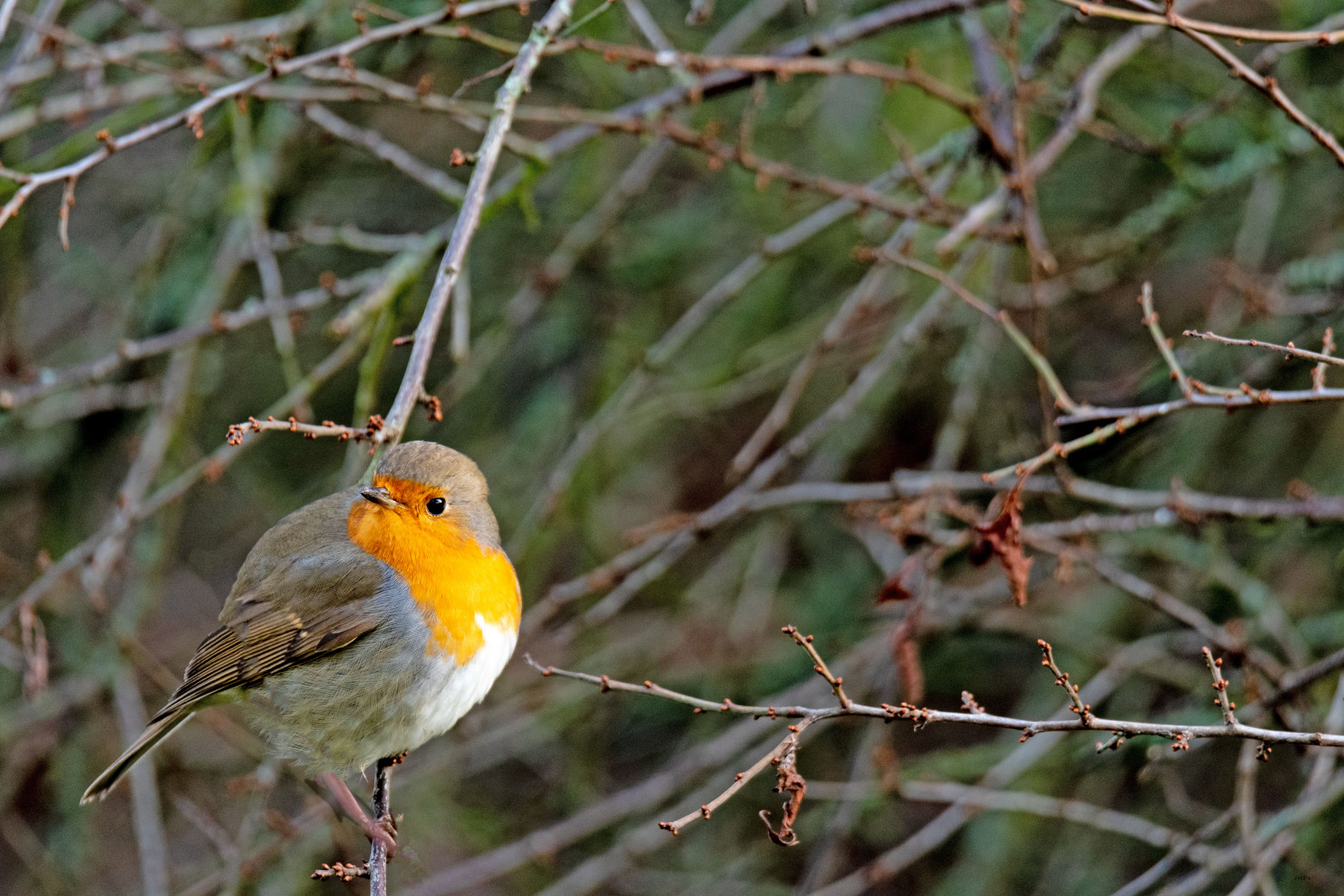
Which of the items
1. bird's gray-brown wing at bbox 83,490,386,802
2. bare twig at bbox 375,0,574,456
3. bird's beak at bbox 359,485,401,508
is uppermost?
bare twig at bbox 375,0,574,456

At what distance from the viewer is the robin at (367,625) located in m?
3.21

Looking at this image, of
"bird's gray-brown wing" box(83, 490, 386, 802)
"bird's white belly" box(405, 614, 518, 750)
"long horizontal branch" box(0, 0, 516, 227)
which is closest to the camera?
"long horizontal branch" box(0, 0, 516, 227)

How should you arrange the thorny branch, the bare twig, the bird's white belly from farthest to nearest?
1. the bird's white belly
2. the bare twig
3. the thorny branch

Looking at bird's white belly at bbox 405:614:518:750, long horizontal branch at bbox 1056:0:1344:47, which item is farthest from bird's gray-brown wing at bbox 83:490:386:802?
long horizontal branch at bbox 1056:0:1344:47

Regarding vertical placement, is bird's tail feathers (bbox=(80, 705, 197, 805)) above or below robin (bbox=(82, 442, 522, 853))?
below

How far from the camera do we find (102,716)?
513cm

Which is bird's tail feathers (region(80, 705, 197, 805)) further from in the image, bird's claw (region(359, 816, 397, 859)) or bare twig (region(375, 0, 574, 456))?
bare twig (region(375, 0, 574, 456))

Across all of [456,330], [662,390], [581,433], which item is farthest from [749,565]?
[456,330]

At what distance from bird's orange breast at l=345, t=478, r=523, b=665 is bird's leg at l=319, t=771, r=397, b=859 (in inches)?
17.4

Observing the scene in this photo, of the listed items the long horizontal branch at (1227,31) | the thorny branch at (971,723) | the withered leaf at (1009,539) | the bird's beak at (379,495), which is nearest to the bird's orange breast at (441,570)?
the bird's beak at (379,495)

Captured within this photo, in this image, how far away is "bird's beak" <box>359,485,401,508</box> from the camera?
9.62 ft

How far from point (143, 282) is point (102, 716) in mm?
1805

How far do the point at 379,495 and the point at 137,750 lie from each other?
1161mm

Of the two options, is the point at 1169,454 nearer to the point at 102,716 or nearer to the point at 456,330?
the point at 456,330
